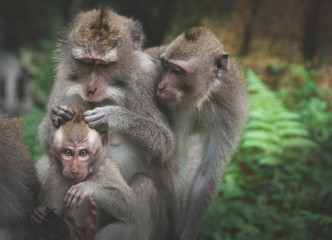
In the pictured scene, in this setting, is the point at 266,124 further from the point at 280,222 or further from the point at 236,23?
the point at 236,23

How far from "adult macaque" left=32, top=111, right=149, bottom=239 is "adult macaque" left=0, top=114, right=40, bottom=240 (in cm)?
15

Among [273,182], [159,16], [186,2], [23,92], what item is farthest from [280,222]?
[23,92]

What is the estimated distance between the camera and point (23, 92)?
12258 mm

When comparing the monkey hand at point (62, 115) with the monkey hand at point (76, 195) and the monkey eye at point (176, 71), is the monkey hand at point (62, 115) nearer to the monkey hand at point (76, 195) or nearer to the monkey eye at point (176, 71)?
the monkey hand at point (76, 195)

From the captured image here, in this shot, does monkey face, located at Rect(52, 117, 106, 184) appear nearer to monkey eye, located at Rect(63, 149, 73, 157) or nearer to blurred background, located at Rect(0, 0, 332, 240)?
monkey eye, located at Rect(63, 149, 73, 157)

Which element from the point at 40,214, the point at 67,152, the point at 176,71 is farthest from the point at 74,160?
the point at 176,71

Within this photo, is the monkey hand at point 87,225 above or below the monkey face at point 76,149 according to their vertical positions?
below

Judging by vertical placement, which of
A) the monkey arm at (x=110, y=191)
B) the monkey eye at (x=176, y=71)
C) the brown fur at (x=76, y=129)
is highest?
the monkey eye at (x=176, y=71)

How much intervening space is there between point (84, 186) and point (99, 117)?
27.2 inches

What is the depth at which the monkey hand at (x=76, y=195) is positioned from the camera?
4.11 metres

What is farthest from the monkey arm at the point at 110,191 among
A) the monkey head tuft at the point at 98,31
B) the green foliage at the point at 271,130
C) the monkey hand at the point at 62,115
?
the green foliage at the point at 271,130

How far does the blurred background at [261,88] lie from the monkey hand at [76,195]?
2.12 m

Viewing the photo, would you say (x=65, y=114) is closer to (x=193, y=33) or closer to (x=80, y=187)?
(x=80, y=187)

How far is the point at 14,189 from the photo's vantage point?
4.38 m
